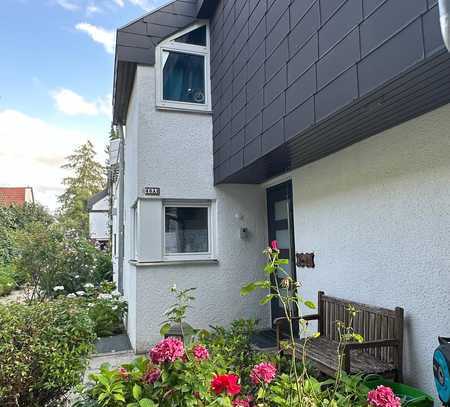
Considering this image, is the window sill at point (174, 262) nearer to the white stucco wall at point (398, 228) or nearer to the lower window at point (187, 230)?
the lower window at point (187, 230)

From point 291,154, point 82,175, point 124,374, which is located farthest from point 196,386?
point 82,175

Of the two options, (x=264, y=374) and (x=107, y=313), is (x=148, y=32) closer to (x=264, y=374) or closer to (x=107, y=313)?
(x=107, y=313)

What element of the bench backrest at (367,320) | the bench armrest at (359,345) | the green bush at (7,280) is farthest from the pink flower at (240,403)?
the green bush at (7,280)

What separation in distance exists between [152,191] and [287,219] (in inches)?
85.5

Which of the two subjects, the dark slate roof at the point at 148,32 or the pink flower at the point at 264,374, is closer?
the pink flower at the point at 264,374

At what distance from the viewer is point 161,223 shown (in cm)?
534

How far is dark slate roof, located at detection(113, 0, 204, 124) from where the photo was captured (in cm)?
550

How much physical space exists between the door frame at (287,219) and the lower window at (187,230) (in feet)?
3.54

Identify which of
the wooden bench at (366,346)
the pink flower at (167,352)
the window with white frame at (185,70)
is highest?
the window with white frame at (185,70)

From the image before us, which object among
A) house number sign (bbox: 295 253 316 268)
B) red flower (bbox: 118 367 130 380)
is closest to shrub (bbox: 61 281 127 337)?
house number sign (bbox: 295 253 316 268)

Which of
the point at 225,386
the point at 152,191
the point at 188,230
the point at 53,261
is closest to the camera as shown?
the point at 225,386

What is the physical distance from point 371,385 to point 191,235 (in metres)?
3.54

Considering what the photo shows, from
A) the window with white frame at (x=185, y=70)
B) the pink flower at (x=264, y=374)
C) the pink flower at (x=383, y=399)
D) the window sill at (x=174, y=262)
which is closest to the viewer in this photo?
the pink flower at (x=383, y=399)

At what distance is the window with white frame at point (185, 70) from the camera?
5.71m
